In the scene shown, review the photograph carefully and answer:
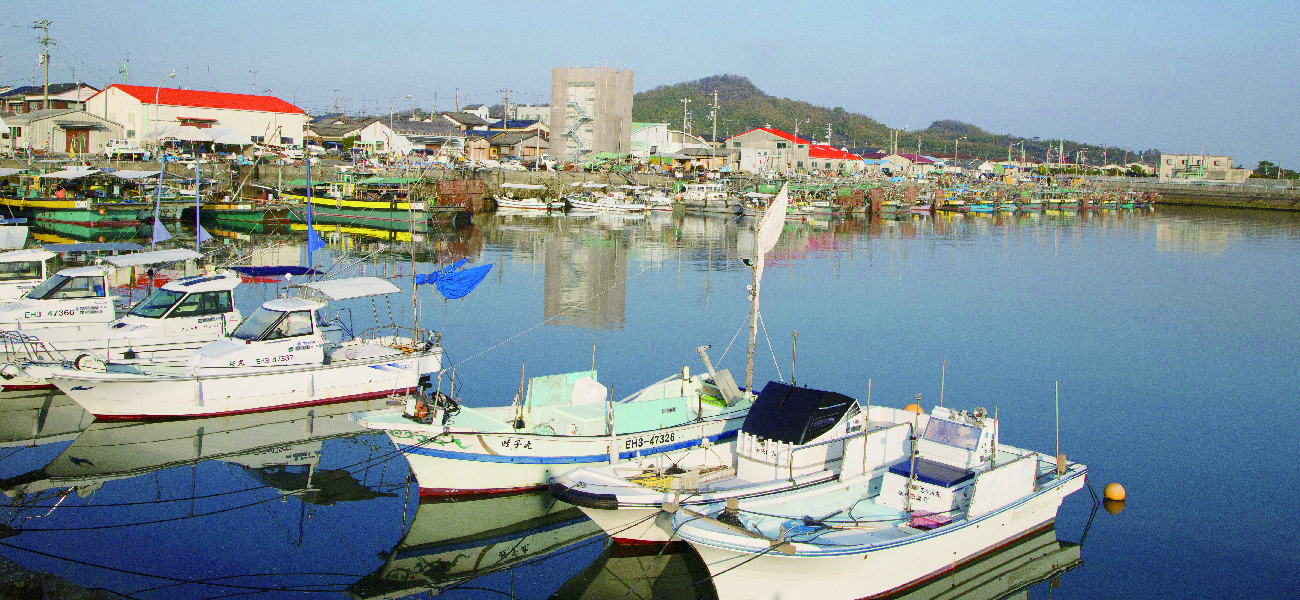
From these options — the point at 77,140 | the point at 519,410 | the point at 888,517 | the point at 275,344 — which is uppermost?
the point at 77,140

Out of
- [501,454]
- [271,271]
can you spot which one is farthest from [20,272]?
[501,454]

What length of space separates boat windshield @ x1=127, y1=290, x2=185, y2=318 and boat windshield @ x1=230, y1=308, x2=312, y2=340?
80.7 inches

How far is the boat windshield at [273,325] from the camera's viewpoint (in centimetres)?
1517

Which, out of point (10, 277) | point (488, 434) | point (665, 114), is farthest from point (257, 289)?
point (665, 114)

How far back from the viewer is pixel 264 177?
5622 cm

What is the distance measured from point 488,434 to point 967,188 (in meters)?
80.6

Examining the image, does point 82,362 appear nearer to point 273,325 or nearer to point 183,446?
point 183,446

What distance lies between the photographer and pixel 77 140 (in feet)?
191

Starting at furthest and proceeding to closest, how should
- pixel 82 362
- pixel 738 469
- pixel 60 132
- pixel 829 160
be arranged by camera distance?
pixel 829 160 → pixel 60 132 → pixel 82 362 → pixel 738 469

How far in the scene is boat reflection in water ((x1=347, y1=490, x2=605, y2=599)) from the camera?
10234 millimetres

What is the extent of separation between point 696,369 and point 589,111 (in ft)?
209

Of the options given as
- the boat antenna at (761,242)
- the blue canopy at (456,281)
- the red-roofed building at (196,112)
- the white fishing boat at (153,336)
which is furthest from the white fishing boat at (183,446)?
the red-roofed building at (196,112)

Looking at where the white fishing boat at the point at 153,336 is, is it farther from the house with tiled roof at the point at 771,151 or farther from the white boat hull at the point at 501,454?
the house with tiled roof at the point at 771,151

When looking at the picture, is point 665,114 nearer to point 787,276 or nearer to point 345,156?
point 345,156
